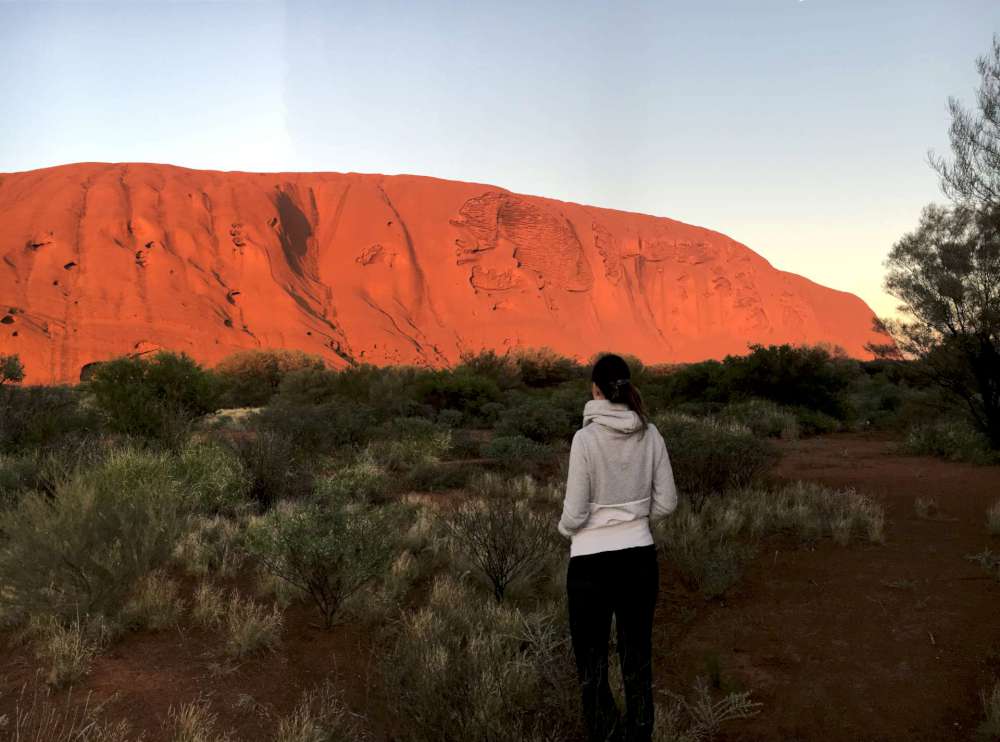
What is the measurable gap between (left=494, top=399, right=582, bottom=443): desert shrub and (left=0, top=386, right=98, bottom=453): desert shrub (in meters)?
7.32

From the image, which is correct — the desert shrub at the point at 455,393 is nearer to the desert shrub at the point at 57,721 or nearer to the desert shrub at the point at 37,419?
the desert shrub at the point at 37,419

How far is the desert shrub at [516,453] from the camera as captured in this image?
422 inches

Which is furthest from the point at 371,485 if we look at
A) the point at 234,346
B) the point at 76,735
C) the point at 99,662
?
the point at 234,346

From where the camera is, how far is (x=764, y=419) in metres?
15.2

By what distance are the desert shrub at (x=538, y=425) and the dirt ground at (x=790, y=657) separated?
7.58 meters

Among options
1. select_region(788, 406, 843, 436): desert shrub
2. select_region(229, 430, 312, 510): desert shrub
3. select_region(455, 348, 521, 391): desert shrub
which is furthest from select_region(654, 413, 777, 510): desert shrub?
select_region(455, 348, 521, 391): desert shrub

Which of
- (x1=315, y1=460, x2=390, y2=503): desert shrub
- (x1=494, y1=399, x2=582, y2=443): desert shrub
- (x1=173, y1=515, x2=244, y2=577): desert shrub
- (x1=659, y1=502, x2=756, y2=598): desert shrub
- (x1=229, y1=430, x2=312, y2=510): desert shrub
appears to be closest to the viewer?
(x1=659, y1=502, x2=756, y2=598): desert shrub

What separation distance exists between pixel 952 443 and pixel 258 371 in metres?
25.6

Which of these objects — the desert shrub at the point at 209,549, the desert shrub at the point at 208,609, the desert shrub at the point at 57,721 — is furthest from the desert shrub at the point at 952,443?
the desert shrub at the point at 57,721

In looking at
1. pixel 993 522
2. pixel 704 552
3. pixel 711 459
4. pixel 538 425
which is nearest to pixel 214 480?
pixel 704 552

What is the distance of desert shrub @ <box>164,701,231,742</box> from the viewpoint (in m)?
3.19

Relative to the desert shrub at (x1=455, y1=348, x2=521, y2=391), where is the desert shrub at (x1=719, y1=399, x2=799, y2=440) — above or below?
below

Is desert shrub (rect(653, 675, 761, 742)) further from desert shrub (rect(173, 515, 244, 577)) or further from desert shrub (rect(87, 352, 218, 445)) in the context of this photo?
desert shrub (rect(87, 352, 218, 445))

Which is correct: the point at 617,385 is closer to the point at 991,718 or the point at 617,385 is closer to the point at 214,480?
the point at 991,718
